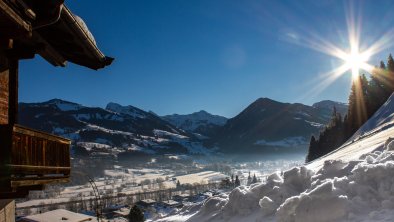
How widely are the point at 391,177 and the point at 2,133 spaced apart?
53.8 ft

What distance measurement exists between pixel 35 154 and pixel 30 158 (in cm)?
29

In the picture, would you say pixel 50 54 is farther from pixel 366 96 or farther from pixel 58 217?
pixel 366 96

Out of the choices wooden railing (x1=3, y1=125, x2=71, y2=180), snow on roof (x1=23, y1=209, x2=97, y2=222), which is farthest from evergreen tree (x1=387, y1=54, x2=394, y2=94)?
wooden railing (x1=3, y1=125, x2=71, y2=180)

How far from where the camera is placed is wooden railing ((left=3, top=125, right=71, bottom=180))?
6.29 meters

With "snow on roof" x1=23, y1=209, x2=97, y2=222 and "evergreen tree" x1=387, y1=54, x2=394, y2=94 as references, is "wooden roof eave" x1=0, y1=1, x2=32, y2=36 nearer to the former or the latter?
"snow on roof" x1=23, y1=209, x2=97, y2=222

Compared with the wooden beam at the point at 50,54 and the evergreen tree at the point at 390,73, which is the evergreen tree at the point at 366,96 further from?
the wooden beam at the point at 50,54

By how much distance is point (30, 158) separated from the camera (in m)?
7.06

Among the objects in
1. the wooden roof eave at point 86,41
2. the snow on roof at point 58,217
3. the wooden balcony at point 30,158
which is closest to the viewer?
the wooden balcony at point 30,158

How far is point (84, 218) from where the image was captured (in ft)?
195

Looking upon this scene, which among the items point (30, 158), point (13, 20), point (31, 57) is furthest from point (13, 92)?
point (13, 20)

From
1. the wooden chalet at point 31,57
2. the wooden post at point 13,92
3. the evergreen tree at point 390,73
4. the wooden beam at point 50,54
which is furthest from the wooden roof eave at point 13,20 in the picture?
the evergreen tree at point 390,73

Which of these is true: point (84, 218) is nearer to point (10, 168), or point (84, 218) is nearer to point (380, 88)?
point (10, 168)

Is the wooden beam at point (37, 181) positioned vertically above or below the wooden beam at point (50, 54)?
below

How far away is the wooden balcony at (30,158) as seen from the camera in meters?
6.15
